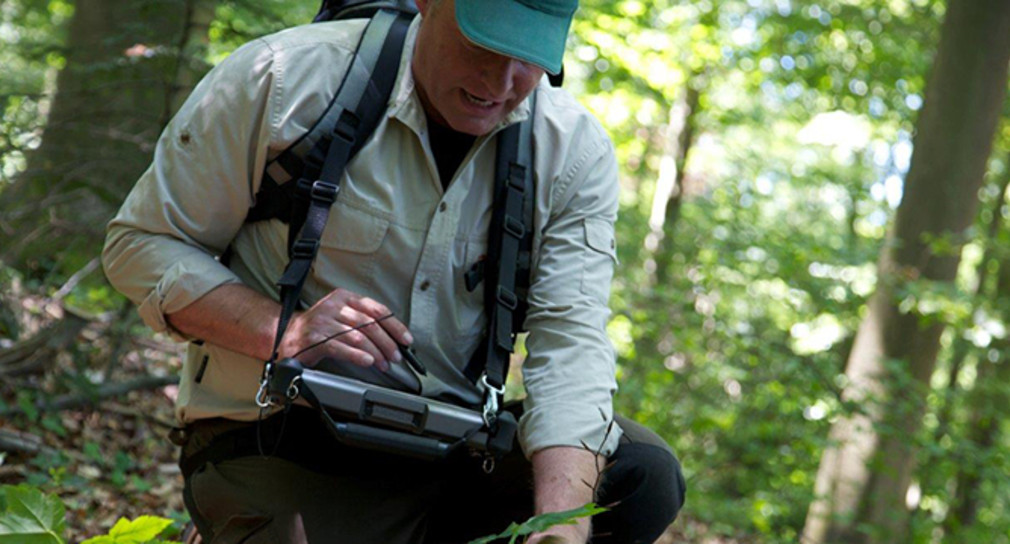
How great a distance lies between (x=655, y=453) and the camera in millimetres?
2658

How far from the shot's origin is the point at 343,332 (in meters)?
2.42

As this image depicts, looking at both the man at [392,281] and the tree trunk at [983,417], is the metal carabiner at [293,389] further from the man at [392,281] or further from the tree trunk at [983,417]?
the tree trunk at [983,417]

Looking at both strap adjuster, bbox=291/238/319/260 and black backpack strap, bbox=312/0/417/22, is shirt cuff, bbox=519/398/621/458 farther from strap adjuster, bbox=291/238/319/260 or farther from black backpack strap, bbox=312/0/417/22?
black backpack strap, bbox=312/0/417/22

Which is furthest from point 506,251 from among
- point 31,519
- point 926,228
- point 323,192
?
point 926,228

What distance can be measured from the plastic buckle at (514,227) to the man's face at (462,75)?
0.72ft

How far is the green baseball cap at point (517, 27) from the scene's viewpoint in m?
2.43

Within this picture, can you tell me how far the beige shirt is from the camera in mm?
2574

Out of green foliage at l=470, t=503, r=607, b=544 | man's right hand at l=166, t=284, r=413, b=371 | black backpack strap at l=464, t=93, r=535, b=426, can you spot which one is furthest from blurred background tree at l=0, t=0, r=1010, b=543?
green foliage at l=470, t=503, r=607, b=544

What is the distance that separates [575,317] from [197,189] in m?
0.95

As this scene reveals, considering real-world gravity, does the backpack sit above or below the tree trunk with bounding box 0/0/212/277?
above

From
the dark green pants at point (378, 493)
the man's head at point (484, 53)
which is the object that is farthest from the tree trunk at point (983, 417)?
the man's head at point (484, 53)

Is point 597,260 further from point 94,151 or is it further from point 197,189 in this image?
point 94,151

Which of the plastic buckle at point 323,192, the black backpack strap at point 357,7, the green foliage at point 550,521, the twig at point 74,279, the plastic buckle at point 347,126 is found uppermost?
the black backpack strap at point 357,7

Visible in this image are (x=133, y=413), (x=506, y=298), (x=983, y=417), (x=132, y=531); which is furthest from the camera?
(x=983, y=417)
